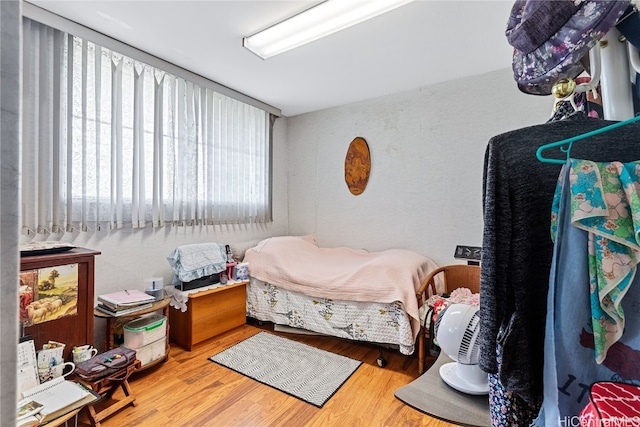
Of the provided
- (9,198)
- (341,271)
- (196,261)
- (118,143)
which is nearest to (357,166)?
(341,271)

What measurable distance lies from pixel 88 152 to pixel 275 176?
83.2 inches

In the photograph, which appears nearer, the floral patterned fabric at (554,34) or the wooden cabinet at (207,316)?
the floral patterned fabric at (554,34)

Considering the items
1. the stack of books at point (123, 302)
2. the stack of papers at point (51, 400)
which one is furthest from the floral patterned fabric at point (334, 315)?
the stack of papers at point (51, 400)

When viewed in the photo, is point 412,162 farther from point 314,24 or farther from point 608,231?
point 608,231

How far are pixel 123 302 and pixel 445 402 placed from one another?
6.77ft

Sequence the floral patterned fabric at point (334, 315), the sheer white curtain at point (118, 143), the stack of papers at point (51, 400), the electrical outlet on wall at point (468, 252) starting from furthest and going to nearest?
1. the electrical outlet on wall at point (468, 252)
2. the floral patterned fabric at point (334, 315)
3. the sheer white curtain at point (118, 143)
4. the stack of papers at point (51, 400)

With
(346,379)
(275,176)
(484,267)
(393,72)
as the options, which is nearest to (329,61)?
(393,72)

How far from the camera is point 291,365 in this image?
2.19m

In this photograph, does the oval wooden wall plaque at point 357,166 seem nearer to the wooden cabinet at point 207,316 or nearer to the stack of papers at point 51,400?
the wooden cabinet at point 207,316

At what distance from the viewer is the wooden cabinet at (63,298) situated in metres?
1.54

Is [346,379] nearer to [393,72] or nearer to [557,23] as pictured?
[557,23]

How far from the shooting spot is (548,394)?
0.57m

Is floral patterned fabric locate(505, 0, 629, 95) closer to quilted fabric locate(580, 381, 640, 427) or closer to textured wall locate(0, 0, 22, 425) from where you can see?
quilted fabric locate(580, 381, 640, 427)

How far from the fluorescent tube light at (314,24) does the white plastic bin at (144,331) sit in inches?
87.4
